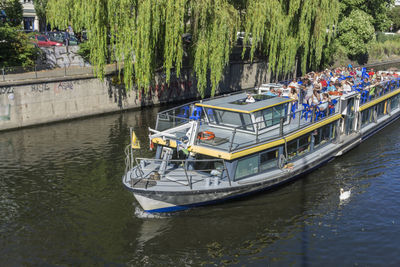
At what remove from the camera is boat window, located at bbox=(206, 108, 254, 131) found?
61.2 feet

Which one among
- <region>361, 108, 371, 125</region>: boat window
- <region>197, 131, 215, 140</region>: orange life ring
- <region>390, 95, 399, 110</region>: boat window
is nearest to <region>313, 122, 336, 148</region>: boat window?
<region>361, 108, 371, 125</region>: boat window

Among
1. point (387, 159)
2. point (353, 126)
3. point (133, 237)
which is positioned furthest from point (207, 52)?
point (133, 237)

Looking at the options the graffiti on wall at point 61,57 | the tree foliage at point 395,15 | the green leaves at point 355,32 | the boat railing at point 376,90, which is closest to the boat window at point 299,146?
the boat railing at point 376,90

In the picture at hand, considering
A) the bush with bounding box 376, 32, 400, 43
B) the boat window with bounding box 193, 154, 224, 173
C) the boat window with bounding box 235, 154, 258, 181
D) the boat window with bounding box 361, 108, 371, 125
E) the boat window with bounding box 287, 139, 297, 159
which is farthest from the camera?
the bush with bounding box 376, 32, 400, 43

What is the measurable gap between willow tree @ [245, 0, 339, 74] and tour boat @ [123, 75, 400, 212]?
13758 mm

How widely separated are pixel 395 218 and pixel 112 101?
79.4 feet

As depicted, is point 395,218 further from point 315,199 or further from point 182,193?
point 182,193

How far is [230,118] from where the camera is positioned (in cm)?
1891

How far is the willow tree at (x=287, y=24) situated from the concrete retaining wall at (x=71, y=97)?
8.10 meters

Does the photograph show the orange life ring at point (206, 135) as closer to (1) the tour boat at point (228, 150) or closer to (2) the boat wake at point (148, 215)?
(1) the tour boat at point (228, 150)

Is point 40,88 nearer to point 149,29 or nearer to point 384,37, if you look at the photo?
→ point 149,29

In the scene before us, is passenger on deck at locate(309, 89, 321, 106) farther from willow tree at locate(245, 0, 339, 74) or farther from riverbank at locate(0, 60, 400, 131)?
riverbank at locate(0, 60, 400, 131)

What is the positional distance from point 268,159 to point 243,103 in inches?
118

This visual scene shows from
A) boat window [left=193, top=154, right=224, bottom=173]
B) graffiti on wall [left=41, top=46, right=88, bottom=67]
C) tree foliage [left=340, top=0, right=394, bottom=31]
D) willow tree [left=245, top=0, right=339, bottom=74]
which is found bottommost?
boat window [left=193, top=154, right=224, bottom=173]
